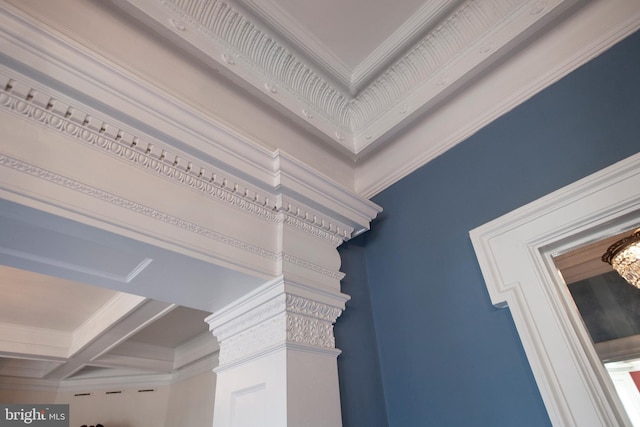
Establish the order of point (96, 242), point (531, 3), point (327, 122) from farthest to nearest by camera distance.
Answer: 1. point (327, 122)
2. point (531, 3)
3. point (96, 242)

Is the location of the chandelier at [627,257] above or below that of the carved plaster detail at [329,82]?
below

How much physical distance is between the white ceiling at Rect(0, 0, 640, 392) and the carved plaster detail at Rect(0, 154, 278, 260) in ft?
0.25

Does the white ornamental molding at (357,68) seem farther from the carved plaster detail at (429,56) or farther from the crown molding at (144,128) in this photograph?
the crown molding at (144,128)

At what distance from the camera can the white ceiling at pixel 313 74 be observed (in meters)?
0.99

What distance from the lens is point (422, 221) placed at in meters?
1.41

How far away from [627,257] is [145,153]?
129 centimetres

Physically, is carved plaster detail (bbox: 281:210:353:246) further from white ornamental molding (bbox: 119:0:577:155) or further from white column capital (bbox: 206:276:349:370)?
white ornamental molding (bbox: 119:0:577:155)

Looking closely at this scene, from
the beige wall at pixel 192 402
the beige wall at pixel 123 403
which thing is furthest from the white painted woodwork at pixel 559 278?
the beige wall at pixel 123 403

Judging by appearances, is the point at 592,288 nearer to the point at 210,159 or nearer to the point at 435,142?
the point at 435,142

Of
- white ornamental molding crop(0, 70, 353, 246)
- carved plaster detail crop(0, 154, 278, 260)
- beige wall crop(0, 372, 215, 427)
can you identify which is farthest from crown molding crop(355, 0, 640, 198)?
beige wall crop(0, 372, 215, 427)

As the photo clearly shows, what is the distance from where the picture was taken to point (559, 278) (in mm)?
1050

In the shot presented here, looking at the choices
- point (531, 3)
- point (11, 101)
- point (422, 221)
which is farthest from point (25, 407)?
point (531, 3)

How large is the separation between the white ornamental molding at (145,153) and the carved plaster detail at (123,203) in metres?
0.11

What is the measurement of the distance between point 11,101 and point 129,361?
11.0 ft
